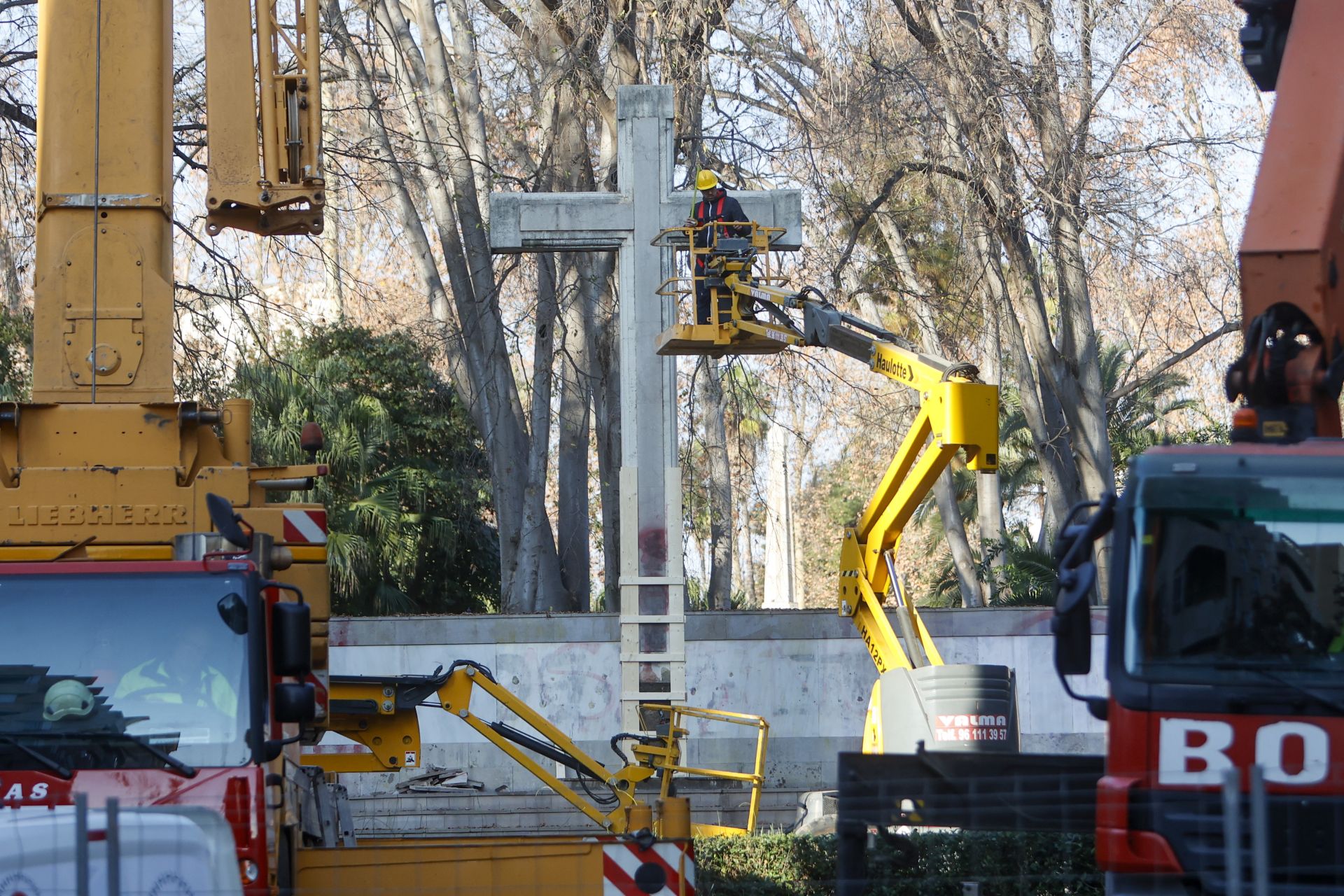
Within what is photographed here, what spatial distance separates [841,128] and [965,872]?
1133 centimetres

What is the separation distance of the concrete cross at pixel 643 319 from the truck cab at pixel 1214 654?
8.11 m

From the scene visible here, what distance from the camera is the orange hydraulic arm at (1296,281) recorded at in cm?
752

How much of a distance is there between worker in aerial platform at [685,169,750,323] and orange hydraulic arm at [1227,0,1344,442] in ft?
20.1

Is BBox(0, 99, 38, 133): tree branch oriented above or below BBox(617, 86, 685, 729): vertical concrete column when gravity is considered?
above

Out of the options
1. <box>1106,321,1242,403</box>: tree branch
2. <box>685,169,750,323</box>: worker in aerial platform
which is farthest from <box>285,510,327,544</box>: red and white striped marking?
<box>1106,321,1242,403</box>: tree branch

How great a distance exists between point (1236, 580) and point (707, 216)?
8091 mm

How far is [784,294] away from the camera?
13.6 meters

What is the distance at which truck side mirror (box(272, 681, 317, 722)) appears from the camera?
23.3 ft

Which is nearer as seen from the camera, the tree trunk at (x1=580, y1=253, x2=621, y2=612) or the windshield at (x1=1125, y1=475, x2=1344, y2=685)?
the windshield at (x1=1125, y1=475, x2=1344, y2=685)

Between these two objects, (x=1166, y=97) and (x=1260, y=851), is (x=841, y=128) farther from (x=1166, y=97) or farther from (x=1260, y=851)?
(x=1260, y=851)

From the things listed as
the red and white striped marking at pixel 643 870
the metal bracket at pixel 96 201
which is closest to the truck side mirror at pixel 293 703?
the red and white striped marking at pixel 643 870

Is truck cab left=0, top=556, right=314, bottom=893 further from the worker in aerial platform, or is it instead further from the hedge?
the worker in aerial platform

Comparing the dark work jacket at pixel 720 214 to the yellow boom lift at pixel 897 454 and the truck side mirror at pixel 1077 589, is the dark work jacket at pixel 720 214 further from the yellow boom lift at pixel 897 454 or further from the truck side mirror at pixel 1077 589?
the truck side mirror at pixel 1077 589

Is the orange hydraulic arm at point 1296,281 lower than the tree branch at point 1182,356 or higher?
lower
